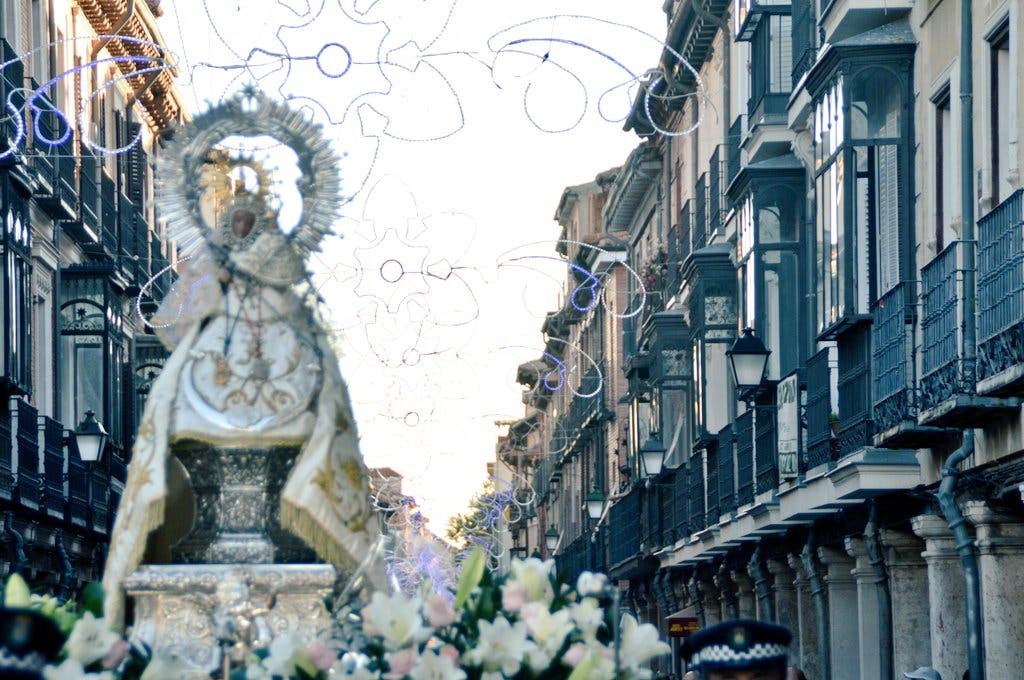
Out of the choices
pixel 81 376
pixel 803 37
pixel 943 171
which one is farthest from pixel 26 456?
pixel 943 171

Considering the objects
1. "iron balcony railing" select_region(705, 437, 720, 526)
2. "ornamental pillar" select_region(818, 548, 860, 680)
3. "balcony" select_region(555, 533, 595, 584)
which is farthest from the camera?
"balcony" select_region(555, 533, 595, 584)

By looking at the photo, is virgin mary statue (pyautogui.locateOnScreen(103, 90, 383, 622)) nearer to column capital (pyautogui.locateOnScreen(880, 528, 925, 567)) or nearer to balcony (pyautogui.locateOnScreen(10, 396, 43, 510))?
column capital (pyautogui.locateOnScreen(880, 528, 925, 567))

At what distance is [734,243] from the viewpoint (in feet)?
98.3

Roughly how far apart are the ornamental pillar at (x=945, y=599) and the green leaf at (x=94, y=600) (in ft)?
38.1

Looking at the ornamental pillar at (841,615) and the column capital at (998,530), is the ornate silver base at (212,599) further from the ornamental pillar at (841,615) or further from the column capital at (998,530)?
the ornamental pillar at (841,615)

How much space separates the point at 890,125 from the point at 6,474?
10.8m

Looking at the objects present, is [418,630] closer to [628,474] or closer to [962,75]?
[962,75]

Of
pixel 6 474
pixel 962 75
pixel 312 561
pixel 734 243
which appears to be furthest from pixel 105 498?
pixel 312 561

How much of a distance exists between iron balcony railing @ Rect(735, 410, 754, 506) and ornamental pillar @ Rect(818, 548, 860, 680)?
190cm

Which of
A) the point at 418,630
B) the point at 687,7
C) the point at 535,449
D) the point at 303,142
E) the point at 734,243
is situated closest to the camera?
the point at 418,630

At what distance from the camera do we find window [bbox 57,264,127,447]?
111 ft

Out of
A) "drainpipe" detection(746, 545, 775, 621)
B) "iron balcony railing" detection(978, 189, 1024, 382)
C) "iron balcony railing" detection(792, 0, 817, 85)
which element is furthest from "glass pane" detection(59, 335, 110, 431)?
"iron balcony railing" detection(978, 189, 1024, 382)

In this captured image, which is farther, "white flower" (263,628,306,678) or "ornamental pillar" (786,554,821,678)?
"ornamental pillar" (786,554,821,678)

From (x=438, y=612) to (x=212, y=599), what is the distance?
2.38m
